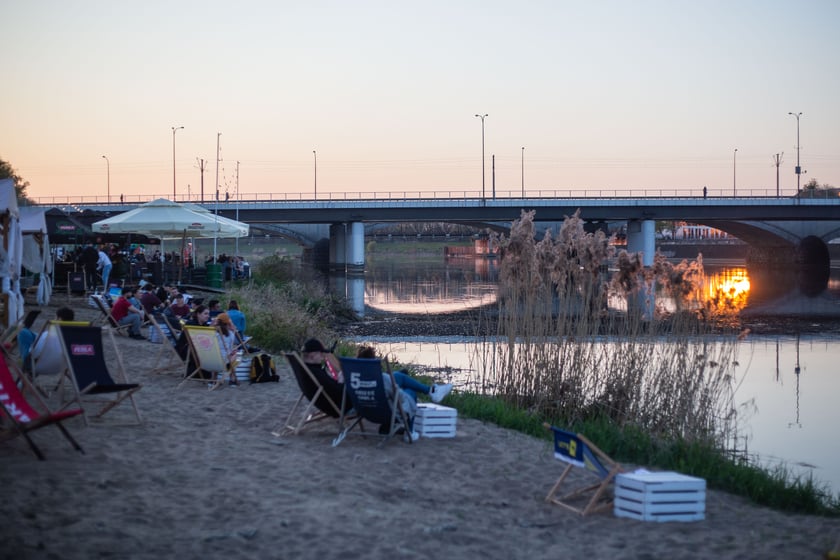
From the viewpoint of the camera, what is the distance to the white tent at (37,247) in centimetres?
2045

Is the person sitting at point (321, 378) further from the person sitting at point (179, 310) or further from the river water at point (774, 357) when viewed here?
the person sitting at point (179, 310)

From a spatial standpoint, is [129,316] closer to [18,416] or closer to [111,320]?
[111,320]

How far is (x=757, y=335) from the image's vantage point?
2414 cm

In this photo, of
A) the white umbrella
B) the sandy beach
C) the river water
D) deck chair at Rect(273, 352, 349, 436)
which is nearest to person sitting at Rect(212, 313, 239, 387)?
the sandy beach

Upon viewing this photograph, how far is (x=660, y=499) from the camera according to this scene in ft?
22.1

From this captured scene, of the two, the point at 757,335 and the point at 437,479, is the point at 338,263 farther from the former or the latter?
the point at 437,479

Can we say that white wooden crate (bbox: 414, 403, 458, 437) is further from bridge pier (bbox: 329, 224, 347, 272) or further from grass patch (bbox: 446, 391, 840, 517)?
bridge pier (bbox: 329, 224, 347, 272)

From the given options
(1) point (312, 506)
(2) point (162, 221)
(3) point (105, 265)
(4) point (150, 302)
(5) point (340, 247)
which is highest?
(5) point (340, 247)

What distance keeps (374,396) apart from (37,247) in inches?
652

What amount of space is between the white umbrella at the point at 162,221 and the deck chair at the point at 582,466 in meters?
17.9

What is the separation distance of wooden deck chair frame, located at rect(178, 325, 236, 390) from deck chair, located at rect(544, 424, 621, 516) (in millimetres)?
5445

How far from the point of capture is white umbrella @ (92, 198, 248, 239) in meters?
23.7

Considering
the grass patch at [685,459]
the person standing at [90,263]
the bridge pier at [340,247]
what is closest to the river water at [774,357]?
the grass patch at [685,459]

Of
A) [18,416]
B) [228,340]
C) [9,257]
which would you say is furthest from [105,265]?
[18,416]
